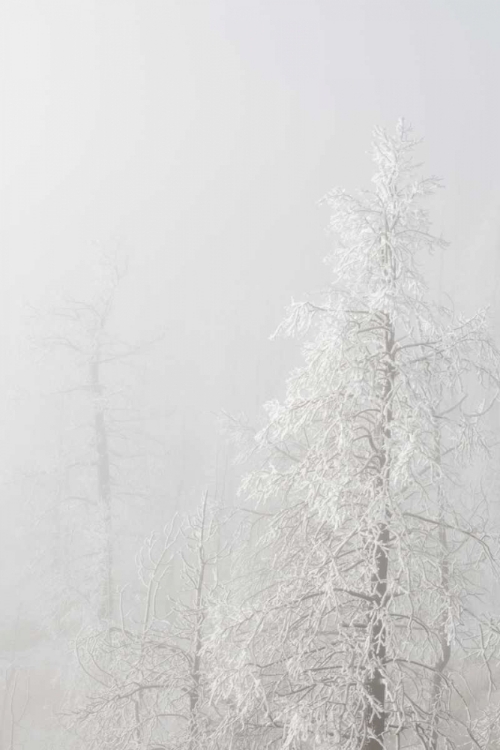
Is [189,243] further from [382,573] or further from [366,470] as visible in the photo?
[382,573]

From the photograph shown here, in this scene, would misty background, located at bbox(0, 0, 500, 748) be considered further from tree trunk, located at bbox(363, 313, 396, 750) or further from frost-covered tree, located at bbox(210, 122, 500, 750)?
tree trunk, located at bbox(363, 313, 396, 750)

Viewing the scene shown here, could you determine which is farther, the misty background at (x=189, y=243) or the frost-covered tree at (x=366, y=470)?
the misty background at (x=189, y=243)

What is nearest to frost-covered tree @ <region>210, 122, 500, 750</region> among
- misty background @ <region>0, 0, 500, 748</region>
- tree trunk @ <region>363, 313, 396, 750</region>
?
tree trunk @ <region>363, 313, 396, 750</region>

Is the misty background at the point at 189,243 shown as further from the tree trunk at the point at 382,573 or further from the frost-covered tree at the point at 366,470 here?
the tree trunk at the point at 382,573

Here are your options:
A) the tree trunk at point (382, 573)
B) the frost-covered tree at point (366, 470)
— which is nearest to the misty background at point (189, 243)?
the frost-covered tree at point (366, 470)

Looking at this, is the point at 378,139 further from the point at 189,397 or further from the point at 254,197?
the point at 254,197

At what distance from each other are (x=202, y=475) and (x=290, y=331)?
27917 mm

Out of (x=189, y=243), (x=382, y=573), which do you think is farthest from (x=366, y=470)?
(x=189, y=243)

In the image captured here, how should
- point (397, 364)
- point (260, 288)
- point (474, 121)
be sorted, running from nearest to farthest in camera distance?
point (397, 364) < point (260, 288) < point (474, 121)

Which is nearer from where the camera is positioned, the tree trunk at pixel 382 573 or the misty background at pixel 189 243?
the tree trunk at pixel 382 573

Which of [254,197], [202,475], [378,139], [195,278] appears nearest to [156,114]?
[254,197]

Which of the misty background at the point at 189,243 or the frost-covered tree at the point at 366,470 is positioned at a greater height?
the misty background at the point at 189,243

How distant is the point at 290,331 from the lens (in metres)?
5.37

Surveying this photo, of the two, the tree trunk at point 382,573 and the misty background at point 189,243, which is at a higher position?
the misty background at point 189,243
